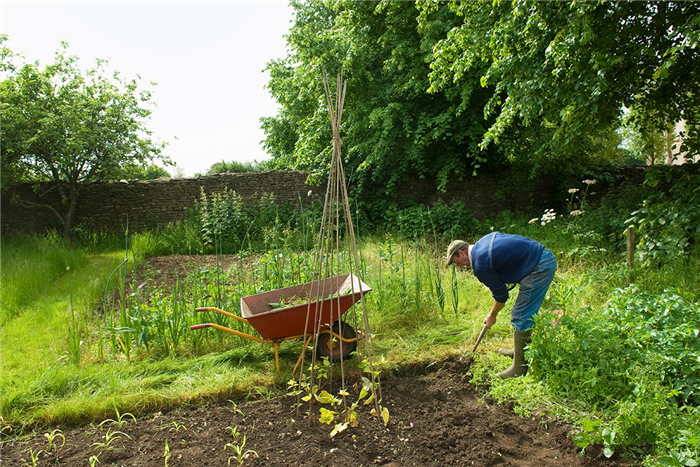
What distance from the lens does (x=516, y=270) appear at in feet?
9.84

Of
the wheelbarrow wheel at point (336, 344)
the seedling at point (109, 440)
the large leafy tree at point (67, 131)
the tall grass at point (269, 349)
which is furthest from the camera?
the large leafy tree at point (67, 131)

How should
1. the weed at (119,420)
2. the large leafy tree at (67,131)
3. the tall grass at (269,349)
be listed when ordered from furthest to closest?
the large leafy tree at (67,131) < the weed at (119,420) < the tall grass at (269,349)

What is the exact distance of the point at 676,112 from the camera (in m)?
5.53

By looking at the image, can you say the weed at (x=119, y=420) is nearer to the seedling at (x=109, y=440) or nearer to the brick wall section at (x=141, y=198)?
the seedling at (x=109, y=440)

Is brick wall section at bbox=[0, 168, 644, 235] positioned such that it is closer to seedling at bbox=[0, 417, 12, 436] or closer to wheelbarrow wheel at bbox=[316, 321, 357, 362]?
wheelbarrow wheel at bbox=[316, 321, 357, 362]

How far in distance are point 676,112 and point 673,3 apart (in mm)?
1322

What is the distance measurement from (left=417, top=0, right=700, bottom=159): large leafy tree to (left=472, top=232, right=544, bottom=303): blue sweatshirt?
2.34 m

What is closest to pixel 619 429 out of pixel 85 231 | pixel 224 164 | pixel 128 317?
pixel 128 317

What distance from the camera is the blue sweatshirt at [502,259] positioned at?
2904 mm

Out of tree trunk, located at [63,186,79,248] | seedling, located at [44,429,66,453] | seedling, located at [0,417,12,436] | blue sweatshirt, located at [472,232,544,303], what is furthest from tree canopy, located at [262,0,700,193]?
seedling, located at [0,417,12,436]

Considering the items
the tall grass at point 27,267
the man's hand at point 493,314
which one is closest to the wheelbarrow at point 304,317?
the man's hand at point 493,314

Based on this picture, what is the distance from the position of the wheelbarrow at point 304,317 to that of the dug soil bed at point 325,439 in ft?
1.48

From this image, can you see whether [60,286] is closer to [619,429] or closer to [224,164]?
[619,429]

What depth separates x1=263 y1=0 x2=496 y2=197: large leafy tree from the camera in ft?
27.8
